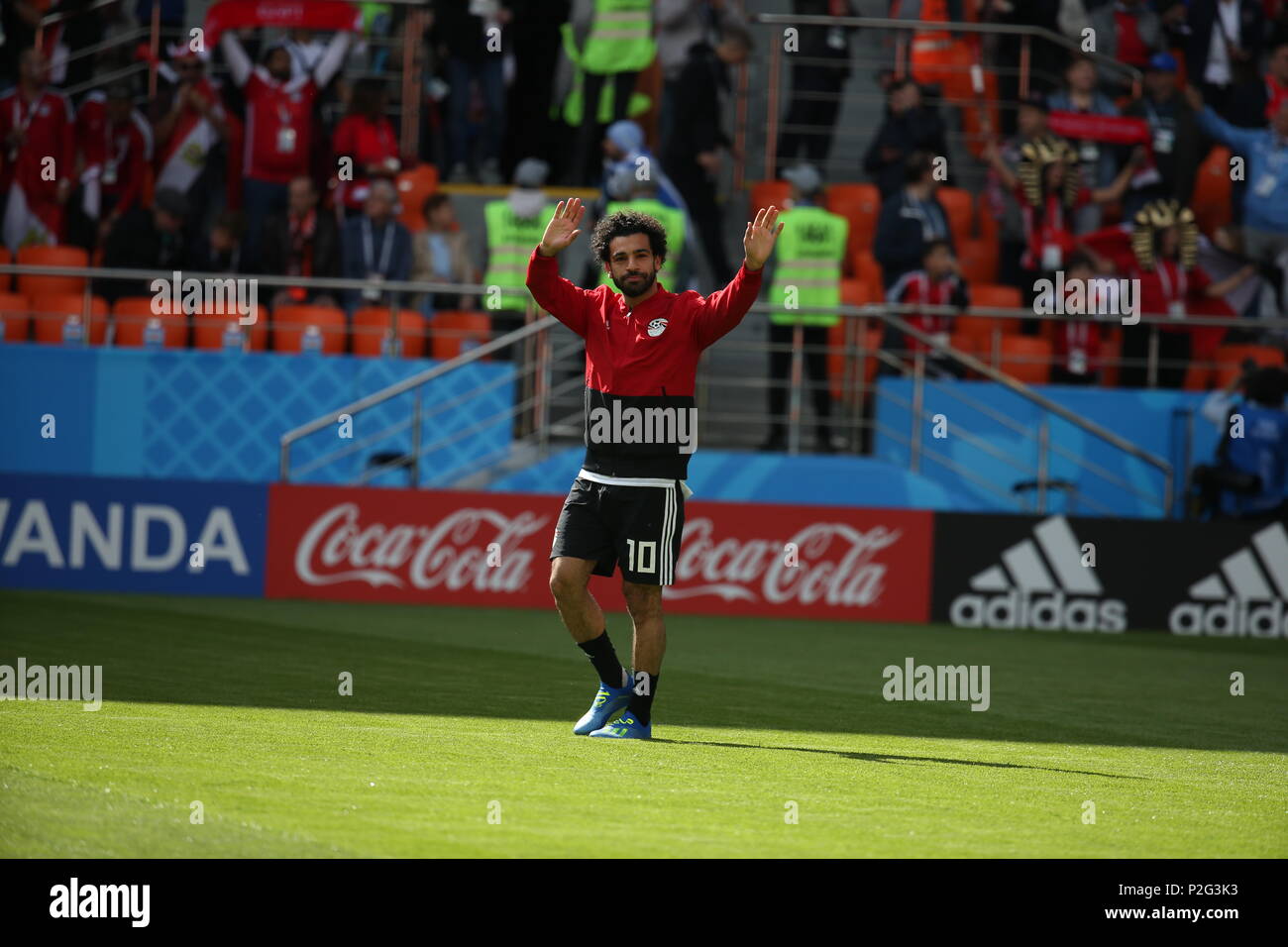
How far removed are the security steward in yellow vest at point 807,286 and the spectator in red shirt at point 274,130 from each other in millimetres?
5059

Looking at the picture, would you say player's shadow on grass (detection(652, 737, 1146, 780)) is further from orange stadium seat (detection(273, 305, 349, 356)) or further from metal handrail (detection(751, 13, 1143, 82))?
metal handrail (detection(751, 13, 1143, 82))

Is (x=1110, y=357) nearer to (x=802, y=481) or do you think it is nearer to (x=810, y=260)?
(x=810, y=260)

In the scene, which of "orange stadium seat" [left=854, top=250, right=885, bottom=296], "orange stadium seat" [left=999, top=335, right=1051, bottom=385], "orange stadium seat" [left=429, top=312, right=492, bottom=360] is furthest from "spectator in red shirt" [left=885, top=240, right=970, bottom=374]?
"orange stadium seat" [left=429, top=312, right=492, bottom=360]

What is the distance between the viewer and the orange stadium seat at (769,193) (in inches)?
838

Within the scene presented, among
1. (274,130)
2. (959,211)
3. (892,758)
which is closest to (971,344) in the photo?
(959,211)

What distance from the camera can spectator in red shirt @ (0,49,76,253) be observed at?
19734 millimetres

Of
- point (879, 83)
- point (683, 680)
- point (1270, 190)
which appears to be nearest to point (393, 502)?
point (683, 680)

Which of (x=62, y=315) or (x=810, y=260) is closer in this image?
(x=62, y=315)

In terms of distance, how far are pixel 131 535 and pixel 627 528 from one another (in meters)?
8.73

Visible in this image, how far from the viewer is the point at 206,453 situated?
18.1m

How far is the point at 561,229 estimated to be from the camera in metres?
9.15

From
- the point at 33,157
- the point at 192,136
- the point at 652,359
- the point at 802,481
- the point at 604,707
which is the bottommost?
the point at 604,707
